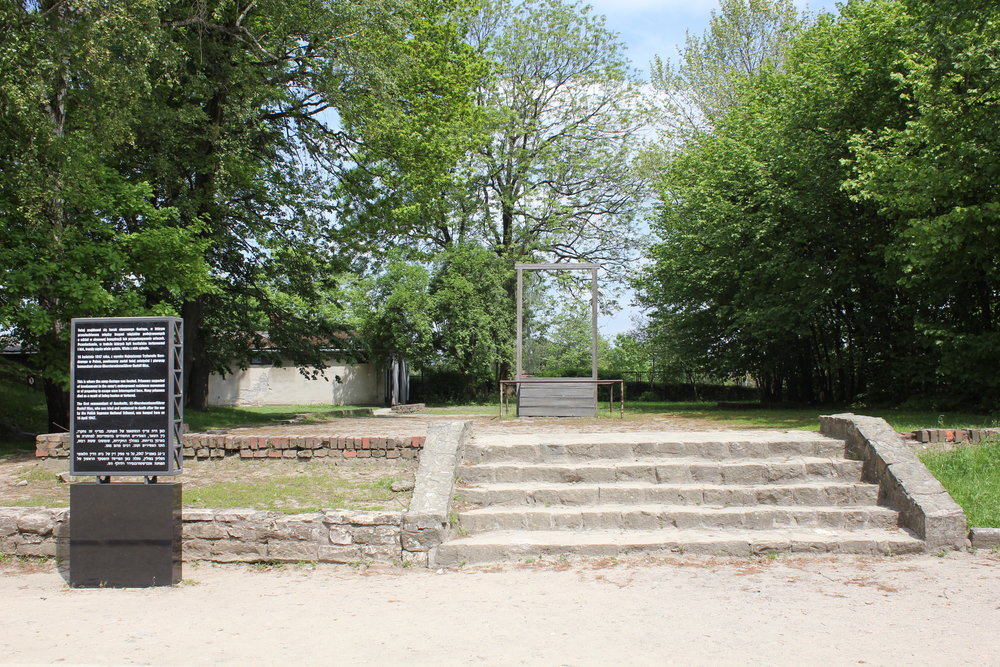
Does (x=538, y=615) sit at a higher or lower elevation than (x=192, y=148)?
lower

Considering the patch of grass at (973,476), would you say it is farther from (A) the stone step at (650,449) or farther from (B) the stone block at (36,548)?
(B) the stone block at (36,548)

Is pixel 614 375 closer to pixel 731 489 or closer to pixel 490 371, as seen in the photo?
pixel 490 371

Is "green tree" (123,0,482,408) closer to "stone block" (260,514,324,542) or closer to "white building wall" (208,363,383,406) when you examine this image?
"stone block" (260,514,324,542)

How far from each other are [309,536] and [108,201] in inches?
266

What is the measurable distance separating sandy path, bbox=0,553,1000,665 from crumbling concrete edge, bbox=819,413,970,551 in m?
0.27

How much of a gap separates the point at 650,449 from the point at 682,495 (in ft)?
2.78

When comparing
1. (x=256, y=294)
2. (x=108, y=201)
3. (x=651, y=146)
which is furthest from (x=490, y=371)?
(x=108, y=201)

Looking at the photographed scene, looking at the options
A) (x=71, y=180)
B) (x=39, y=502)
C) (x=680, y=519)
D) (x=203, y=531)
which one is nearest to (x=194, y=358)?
(x=71, y=180)

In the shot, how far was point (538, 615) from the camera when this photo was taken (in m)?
4.97

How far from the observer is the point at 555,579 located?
580cm

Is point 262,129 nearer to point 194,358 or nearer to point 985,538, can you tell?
point 194,358

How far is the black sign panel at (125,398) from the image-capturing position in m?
5.98

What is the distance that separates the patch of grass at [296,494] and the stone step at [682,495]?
2.64 ft

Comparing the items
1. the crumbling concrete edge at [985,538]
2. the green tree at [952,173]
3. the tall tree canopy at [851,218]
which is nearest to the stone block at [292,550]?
the crumbling concrete edge at [985,538]
